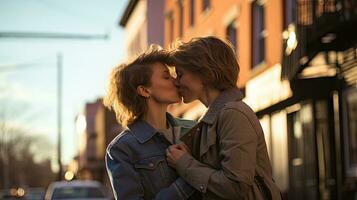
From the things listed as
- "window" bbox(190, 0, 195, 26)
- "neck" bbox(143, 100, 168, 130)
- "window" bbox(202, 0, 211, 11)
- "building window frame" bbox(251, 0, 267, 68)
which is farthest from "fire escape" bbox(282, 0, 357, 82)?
"window" bbox(190, 0, 195, 26)

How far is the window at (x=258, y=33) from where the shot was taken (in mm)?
20203

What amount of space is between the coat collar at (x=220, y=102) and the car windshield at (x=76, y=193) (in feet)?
47.6

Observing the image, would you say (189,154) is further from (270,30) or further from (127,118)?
(270,30)

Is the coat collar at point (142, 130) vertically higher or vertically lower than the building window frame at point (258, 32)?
lower

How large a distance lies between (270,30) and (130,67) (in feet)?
50.1

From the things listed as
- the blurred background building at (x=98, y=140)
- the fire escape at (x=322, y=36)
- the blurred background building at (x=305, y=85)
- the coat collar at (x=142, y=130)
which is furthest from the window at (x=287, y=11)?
the blurred background building at (x=98, y=140)

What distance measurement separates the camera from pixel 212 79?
3496 mm

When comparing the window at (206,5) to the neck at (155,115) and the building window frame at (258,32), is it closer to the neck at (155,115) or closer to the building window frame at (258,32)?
the building window frame at (258,32)

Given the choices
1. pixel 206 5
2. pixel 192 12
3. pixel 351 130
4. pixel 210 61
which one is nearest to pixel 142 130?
pixel 210 61

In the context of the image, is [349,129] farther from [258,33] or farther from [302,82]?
[258,33]

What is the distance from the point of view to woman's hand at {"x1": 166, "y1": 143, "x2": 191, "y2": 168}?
3.48m

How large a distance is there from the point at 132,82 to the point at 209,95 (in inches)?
15.3

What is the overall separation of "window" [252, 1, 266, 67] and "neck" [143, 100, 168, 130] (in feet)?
53.7

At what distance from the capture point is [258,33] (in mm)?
20406
